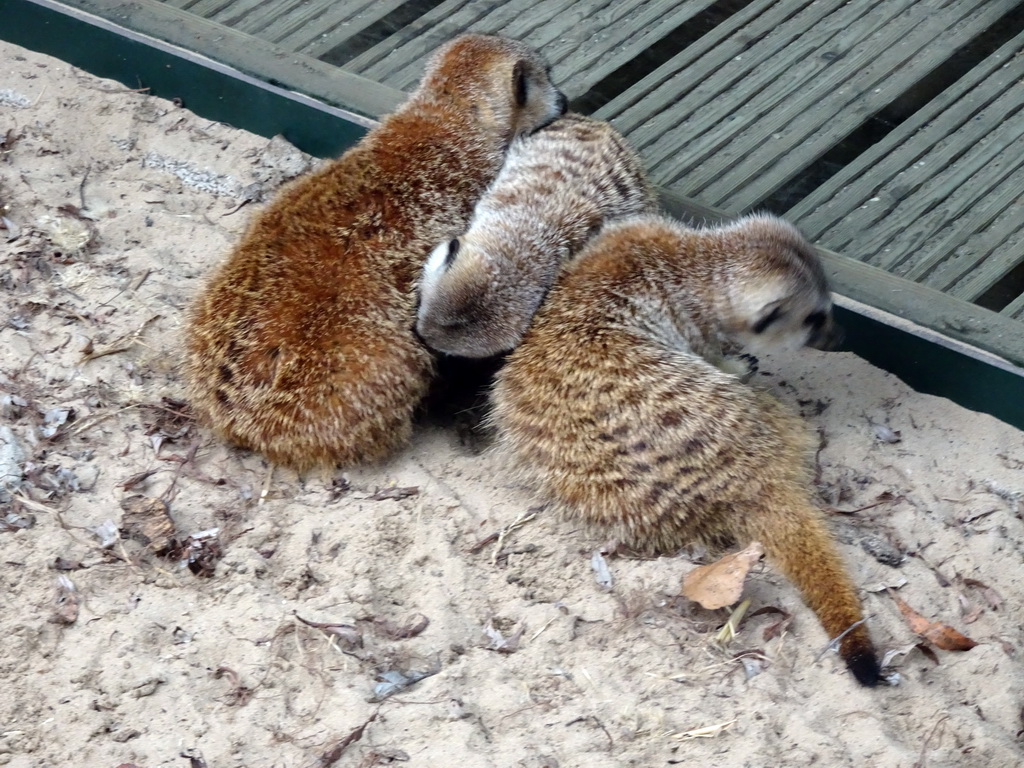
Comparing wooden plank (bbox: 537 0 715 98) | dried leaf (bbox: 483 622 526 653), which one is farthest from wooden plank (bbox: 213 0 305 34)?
dried leaf (bbox: 483 622 526 653)

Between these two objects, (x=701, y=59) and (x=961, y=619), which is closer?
(x=961, y=619)

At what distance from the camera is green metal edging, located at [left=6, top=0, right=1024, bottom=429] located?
13.1 feet

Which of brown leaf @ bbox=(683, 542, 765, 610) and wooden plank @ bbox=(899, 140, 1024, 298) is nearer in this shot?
brown leaf @ bbox=(683, 542, 765, 610)

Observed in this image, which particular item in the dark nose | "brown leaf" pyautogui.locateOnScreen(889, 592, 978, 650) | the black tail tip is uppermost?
the dark nose

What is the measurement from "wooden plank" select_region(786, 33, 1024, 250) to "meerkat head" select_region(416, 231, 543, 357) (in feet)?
4.37

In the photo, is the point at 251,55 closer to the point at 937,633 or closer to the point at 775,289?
the point at 775,289

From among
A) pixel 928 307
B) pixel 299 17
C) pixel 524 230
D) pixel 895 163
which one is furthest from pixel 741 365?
pixel 299 17

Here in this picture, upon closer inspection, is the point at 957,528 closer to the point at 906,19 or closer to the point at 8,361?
the point at 906,19

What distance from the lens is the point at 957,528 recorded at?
11.3ft

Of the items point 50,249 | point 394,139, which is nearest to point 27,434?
point 50,249

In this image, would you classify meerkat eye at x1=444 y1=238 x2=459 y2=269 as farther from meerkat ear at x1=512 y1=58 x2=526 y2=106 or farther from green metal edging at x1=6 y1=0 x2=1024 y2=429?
green metal edging at x1=6 y1=0 x2=1024 y2=429

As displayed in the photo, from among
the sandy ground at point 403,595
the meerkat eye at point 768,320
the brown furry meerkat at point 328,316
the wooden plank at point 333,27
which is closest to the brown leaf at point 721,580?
the sandy ground at point 403,595

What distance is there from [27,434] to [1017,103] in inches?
153

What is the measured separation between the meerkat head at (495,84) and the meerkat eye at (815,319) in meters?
1.23
